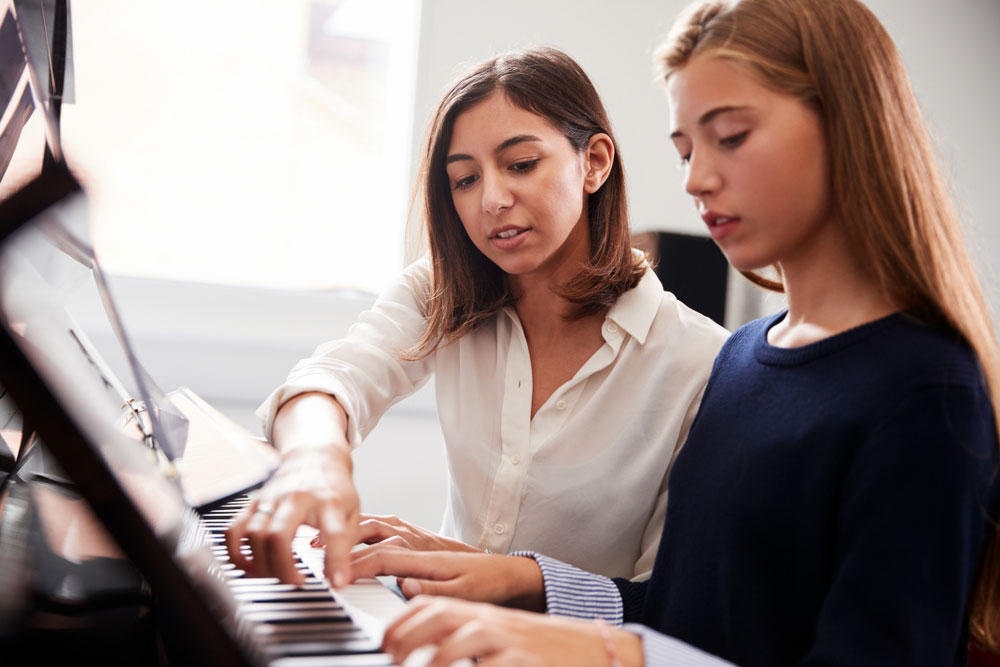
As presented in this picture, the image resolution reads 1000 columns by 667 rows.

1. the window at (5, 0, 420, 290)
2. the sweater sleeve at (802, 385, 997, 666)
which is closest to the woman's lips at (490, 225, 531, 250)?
the sweater sleeve at (802, 385, 997, 666)

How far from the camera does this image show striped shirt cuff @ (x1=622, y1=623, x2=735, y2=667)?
661 mm

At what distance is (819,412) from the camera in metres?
0.77

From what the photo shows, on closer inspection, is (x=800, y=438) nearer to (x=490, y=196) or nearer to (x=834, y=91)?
(x=834, y=91)

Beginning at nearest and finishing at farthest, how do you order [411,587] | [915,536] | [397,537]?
[915,536] → [411,587] → [397,537]

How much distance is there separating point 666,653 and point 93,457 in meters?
0.42

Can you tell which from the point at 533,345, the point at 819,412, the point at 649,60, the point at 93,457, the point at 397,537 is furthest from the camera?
the point at 649,60

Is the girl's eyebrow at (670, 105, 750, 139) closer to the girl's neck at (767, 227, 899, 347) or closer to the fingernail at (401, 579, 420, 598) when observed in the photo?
the girl's neck at (767, 227, 899, 347)

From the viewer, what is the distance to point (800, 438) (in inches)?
30.7

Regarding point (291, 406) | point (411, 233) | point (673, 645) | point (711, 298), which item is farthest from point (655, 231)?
point (673, 645)

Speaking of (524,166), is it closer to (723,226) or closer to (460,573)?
(723,226)

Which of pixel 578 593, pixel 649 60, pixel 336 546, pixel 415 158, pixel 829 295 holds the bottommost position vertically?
pixel 578 593

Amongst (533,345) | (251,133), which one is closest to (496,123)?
(533,345)

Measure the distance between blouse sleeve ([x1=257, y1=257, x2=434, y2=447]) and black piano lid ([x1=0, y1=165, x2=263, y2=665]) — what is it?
58 centimetres

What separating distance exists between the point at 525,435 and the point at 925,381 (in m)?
0.65
